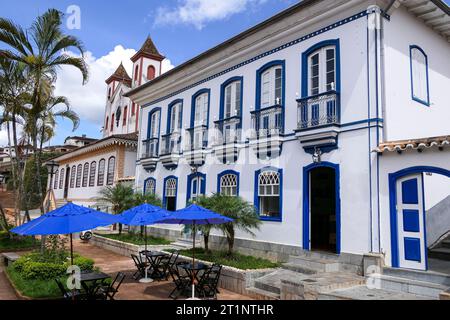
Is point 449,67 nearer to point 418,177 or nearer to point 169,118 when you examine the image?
point 418,177

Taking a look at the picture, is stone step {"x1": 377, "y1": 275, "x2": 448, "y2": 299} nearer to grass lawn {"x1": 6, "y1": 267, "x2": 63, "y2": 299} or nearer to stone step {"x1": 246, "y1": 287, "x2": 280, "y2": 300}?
stone step {"x1": 246, "y1": 287, "x2": 280, "y2": 300}

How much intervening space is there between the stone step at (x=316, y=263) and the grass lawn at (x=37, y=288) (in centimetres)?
607

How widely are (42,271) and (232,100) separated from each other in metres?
8.74

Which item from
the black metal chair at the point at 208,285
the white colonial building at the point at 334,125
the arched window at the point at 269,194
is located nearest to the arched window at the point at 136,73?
the white colonial building at the point at 334,125

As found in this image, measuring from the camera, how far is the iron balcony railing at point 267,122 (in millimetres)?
11984

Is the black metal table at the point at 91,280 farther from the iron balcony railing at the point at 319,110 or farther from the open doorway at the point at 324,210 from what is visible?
the open doorway at the point at 324,210

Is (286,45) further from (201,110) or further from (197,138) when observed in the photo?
(197,138)

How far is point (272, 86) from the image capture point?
12625mm

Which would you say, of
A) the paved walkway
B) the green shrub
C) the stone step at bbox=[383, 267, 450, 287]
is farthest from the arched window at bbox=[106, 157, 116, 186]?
the stone step at bbox=[383, 267, 450, 287]

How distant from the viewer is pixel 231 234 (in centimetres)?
1130

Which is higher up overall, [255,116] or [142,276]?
[255,116]

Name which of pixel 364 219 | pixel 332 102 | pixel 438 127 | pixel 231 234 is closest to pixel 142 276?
pixel 231 234

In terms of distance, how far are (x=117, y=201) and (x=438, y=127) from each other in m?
13.7

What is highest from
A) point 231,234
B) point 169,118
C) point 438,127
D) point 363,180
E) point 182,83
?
point 182,83
